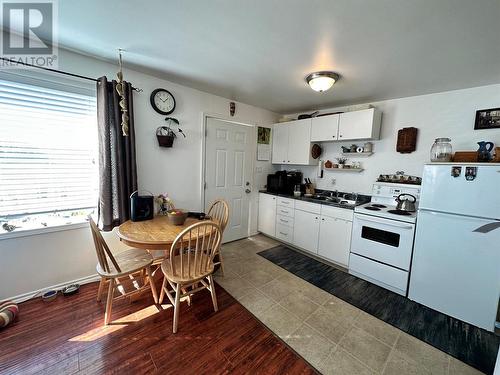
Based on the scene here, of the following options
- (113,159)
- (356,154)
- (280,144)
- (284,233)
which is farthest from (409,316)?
(113,159)

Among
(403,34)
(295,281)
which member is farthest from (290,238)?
(403,34)

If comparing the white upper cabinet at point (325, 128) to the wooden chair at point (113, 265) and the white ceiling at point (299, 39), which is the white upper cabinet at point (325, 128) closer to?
the white ceiling at point (299, 39)

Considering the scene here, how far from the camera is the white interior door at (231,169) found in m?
3.11

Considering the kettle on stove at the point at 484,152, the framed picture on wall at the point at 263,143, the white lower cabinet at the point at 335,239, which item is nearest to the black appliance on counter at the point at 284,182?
the framed picture on wall at the point at 263,143

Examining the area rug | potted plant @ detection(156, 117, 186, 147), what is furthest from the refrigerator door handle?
potted plant @ detection(156, 117, 186, 147)

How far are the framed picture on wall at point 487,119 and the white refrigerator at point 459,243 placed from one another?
2.54ft

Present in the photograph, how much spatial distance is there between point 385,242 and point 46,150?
12.0 feet

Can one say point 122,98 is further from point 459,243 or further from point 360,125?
point 459,243

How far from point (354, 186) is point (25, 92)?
3.98 metres

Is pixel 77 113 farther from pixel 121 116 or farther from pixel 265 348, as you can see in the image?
pixel 265 348

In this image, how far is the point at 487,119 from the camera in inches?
85.1

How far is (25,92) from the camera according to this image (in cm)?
182

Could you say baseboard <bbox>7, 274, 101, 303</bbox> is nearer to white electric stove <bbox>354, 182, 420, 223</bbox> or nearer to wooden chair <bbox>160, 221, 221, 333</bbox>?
wooden chair <bbox>160, 221, 221, 333</bbox>

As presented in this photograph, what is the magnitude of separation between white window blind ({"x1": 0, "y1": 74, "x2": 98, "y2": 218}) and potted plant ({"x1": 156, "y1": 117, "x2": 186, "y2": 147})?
64cm
